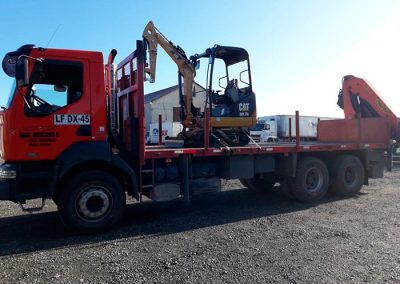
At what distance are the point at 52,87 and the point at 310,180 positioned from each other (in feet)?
22.1

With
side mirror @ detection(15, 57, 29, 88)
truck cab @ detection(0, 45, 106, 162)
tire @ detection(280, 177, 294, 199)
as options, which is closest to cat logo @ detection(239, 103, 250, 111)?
tire @ detection(280, 177, 294, 199)

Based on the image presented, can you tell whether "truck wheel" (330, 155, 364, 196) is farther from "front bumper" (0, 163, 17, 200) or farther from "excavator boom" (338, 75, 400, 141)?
"front bumper" (0, 163, 17, 200)

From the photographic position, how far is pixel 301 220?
7531mm

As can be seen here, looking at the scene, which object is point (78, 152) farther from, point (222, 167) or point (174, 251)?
point (222, 167)

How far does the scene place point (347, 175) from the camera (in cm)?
1047

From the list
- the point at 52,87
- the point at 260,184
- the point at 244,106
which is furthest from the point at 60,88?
the point at 260,184

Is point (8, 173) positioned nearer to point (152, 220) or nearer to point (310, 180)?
point (152, 220)

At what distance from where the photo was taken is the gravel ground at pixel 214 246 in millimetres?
4730

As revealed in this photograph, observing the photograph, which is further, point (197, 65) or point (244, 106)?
point (197, 65)

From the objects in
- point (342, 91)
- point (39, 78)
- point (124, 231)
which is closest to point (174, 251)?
point (124, 231)

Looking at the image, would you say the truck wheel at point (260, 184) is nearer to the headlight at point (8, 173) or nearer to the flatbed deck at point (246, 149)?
the flatbed deck at point (246, 149)

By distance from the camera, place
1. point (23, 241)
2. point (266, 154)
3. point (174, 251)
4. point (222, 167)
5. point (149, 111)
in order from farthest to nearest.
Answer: point (149, 111) < point (266, 154) < point (222, 167) < point (23, 241) < point (174, 251)

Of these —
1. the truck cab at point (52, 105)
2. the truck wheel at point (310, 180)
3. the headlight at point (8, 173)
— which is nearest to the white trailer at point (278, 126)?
the truck wheel at point (310, 180)

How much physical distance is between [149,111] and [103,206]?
28498 mm
